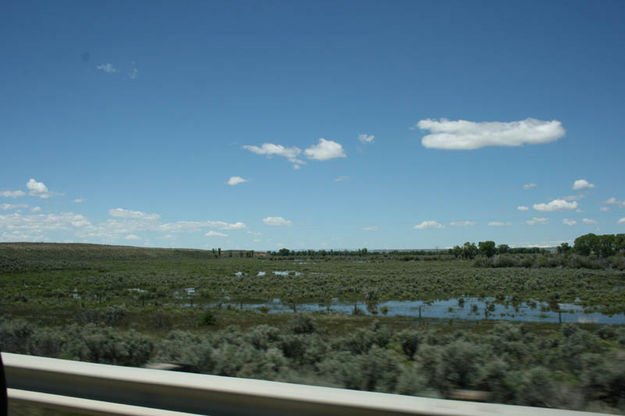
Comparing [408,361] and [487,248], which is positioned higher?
[487,248]

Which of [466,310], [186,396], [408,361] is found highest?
[186,396]

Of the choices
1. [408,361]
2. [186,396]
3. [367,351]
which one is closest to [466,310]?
[367,351]

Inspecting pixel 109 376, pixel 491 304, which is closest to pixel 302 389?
pixel 109 376

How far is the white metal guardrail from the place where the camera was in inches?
102

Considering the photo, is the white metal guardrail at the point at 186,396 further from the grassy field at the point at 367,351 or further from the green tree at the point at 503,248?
the green tree at the point at 503,248

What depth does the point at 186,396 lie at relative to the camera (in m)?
2.91

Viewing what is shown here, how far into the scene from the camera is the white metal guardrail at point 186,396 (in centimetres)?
259

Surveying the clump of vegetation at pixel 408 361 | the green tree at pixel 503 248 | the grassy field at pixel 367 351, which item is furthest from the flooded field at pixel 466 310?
the green tree at pixel 503 248

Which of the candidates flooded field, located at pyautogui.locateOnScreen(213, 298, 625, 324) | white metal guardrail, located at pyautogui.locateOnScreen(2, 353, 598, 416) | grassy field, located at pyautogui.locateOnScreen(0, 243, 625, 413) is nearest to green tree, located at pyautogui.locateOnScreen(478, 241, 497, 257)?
flooded field, located at pyautogui.locateOnScreen(213, 298, 625, 324)

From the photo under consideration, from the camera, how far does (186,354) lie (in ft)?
24.1

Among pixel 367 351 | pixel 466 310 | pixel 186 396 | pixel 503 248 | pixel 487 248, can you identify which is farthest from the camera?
pixel 503 248

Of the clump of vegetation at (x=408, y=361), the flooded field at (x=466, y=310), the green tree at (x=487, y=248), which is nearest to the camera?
the clump of vegetation at (x=408, y=361)

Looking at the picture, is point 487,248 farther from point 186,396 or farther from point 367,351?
point 186,396

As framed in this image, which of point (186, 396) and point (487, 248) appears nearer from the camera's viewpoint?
point (186, 396)
